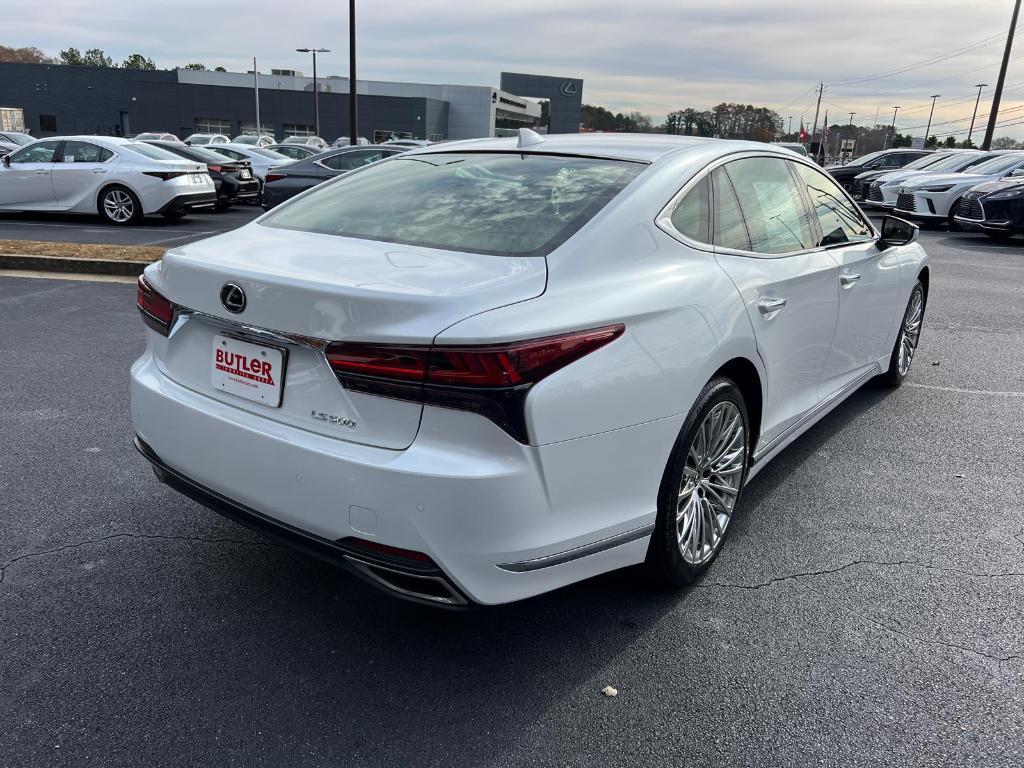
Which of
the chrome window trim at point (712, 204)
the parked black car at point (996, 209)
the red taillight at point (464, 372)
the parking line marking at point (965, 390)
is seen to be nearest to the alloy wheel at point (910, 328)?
the parking line marking at point (965, 390)

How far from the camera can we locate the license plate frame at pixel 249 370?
7.82ft

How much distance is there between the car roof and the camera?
3.24 m

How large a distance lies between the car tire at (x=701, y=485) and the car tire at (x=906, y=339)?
2671mm

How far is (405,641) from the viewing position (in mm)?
2742

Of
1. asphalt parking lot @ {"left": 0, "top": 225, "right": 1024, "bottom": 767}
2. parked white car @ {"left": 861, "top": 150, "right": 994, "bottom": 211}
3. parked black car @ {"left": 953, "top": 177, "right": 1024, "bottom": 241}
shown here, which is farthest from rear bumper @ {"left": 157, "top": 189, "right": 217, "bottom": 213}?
parked white car @ {"left": 861, "top": 150, "right": 994, "bottom": 211}

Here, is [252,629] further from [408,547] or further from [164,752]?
[408,547]

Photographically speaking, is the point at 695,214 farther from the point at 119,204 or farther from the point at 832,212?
the point at 119,204

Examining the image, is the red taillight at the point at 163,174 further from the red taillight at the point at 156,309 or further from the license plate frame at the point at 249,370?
the license plate frame at the point at 249,370

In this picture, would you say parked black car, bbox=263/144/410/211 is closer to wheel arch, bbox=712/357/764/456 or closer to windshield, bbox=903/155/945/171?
wheel arch, bbox=712/357/764/456

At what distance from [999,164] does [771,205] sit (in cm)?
1862

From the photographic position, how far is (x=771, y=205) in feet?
11.8

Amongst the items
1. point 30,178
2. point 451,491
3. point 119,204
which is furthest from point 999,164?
point 451,491

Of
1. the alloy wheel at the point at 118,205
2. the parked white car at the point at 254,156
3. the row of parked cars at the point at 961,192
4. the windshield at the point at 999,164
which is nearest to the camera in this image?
the alloy wheel at the point at 118,205

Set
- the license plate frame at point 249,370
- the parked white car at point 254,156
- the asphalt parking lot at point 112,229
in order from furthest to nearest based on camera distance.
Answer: the parked white car at point 254,156
the asphalt parking lot at point 112,229
the license plate frame at point 249,370
